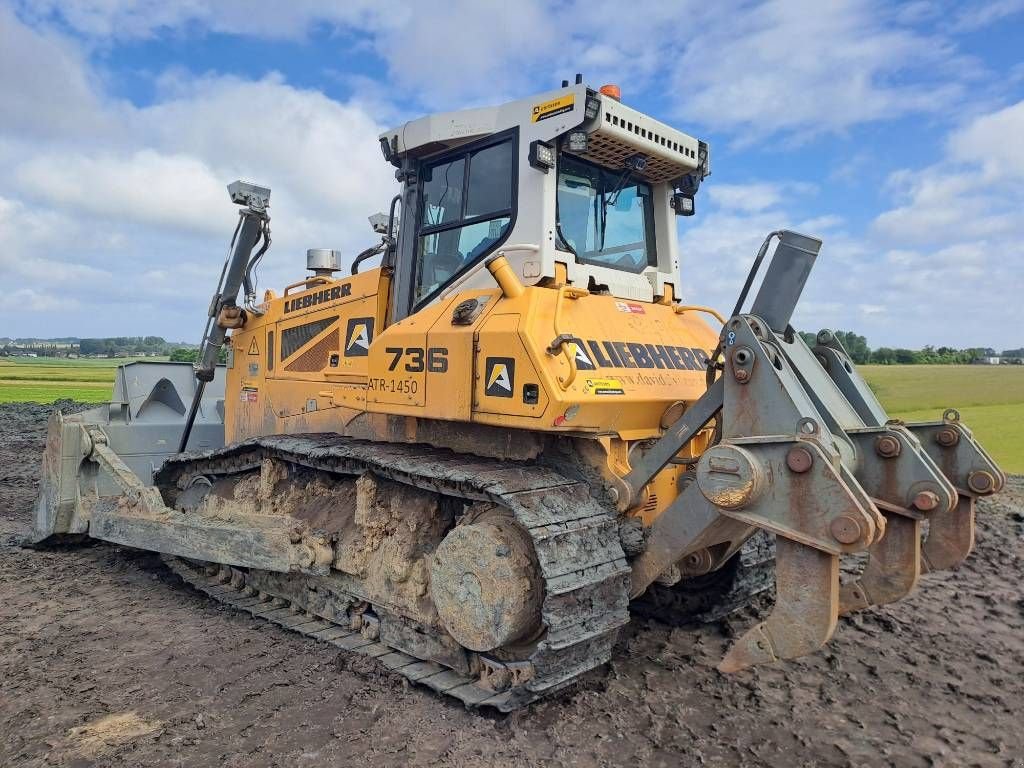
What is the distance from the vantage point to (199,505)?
6348mm

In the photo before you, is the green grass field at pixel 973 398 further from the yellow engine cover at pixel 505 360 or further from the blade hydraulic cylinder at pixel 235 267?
the blade hydraulic cylinder at pixel 235 267

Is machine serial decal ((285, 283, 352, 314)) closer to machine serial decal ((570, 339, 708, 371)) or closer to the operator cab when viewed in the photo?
the operator cab

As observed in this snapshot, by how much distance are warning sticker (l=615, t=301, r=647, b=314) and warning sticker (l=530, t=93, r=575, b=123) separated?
45.1 inches

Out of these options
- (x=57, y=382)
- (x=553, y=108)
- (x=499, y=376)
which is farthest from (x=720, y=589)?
(x=57, y=382)

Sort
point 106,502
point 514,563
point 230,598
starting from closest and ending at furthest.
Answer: point 514,563
point 230,598
point 106,502

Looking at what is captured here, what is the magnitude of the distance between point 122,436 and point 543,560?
5.70 metres

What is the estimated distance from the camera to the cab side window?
14.8 feet

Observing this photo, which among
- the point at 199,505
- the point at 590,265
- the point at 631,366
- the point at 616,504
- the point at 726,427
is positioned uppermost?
the point at 590,265

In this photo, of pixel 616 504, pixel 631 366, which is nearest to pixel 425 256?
pixel 631 366

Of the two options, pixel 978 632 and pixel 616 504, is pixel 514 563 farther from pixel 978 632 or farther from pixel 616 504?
pixel 978 632

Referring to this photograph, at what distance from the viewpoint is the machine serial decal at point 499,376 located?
3.88 metres

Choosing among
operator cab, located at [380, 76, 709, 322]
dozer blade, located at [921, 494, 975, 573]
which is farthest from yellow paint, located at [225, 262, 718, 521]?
dozer blade, located at [921, 494, 975, 573]

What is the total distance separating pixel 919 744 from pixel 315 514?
12.7ft

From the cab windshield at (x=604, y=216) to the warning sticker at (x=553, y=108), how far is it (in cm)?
29
